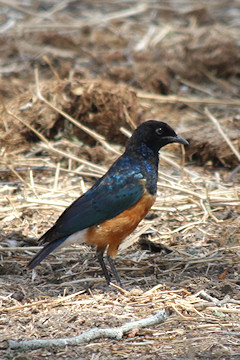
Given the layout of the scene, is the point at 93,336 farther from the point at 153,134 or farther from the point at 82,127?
the point at 82,127

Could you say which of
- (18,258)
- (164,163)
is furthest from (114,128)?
(18,258)

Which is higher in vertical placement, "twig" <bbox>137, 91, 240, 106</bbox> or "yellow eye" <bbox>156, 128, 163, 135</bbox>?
"yellow eye" <bbox>156, 128, 163, 135</bbox>

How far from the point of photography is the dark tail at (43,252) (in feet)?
15.3

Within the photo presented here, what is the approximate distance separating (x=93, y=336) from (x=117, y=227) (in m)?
1.14

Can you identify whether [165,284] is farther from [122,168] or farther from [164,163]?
[164,163]

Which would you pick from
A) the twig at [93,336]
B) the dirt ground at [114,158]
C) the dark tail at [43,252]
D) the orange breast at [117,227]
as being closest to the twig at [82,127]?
the dirt ground at [114,158]

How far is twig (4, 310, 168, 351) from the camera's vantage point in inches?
151

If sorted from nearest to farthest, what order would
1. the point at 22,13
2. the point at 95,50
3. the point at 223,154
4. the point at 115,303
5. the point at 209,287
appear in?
1. the point at 115,303
2. the point at 209,287
3. the point at 223,154
4. the point at 95,50
5. the point at 22,13

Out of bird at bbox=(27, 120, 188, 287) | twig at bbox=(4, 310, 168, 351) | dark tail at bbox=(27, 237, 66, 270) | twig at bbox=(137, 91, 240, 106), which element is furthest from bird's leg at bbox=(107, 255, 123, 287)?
twig at bbox=(137, 91, 240, 106)

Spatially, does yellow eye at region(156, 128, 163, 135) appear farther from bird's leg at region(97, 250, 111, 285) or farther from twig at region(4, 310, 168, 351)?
twig at region(4, 310, 168, 351)

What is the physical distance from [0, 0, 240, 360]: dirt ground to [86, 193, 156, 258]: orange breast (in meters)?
0.34

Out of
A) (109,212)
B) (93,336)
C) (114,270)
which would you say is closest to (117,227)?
(109,212)

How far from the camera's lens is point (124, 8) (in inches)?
480

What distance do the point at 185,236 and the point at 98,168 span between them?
145cm
